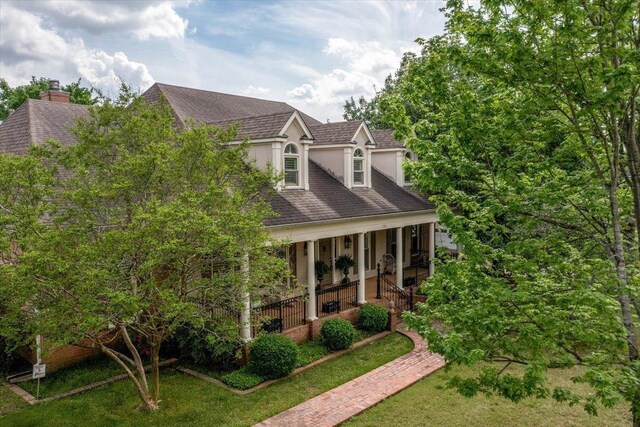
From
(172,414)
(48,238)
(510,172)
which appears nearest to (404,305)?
(172,414)

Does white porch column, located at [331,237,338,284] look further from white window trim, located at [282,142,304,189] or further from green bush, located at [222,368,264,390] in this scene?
green bush, located at [222,368,264,390]

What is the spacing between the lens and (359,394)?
11703mm

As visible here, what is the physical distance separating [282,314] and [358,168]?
8.13 metres

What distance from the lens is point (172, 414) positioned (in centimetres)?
1059

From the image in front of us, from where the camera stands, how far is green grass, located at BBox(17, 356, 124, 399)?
12.0 m

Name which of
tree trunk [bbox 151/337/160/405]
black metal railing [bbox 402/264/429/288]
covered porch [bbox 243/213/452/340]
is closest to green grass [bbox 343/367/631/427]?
covered porch [bbox 243/213/452/340]

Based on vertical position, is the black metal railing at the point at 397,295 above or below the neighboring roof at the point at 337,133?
below

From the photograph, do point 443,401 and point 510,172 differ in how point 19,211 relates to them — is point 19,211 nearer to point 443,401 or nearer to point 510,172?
point 510,172

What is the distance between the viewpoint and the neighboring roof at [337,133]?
1955 centimetres

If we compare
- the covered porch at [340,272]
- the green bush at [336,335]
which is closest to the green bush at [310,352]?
the green bush at [336,335]

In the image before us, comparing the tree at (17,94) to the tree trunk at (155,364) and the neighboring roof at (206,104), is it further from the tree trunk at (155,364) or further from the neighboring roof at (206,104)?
the tree trunk at (155,364)

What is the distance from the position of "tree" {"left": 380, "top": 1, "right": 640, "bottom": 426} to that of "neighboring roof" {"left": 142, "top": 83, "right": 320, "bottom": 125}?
9.86 metres

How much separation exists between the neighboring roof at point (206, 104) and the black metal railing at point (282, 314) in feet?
22.6

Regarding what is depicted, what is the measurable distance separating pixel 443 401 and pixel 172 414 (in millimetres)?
6705
